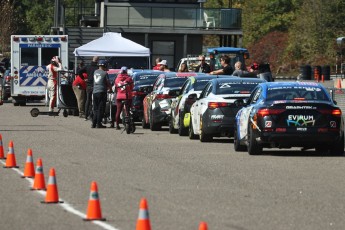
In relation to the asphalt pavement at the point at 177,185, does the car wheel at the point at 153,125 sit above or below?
above

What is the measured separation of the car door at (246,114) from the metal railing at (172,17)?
38840 mm

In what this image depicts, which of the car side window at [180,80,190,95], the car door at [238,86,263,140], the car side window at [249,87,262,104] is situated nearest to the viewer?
the car door at [238,86,263,140]

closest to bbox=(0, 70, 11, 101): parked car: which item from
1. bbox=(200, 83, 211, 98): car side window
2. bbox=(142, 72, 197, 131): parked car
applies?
bbox=(142, 72, 197, 131): parked car

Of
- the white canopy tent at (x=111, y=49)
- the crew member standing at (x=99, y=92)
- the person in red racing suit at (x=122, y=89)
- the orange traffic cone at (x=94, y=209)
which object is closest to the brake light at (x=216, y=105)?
the person in red racing suit at (x=122, y=89)

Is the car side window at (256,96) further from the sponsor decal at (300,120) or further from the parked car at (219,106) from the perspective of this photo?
the parked car at (219,106)

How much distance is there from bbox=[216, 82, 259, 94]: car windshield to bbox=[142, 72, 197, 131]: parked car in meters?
4.48

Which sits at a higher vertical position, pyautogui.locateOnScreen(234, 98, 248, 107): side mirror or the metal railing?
the metal railing

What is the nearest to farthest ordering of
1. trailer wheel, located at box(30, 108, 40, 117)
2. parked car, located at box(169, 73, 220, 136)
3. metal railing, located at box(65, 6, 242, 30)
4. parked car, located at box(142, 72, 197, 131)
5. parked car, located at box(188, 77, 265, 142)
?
parked car, located at box(188, 77, 265, 142) → parked car, located at box(169, 73, 220, 136) → parked car, located at box(142, 72, 197, 131) → trailer wheel, located at box(30, 108, 40, 117) → metal railing, located at box(65, 6, 242, 30)

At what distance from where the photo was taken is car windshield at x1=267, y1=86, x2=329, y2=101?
23625 millimetres

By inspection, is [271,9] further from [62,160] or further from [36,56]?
[62,160]

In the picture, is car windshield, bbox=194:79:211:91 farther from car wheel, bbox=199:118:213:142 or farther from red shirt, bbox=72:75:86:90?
red shirt, bbox=72:75:86:90

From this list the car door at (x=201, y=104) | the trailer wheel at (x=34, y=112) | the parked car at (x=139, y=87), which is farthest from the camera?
the trailer wheel at (x=34, y=112)

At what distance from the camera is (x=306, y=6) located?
104 meters

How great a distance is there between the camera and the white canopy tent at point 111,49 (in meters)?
45.8
